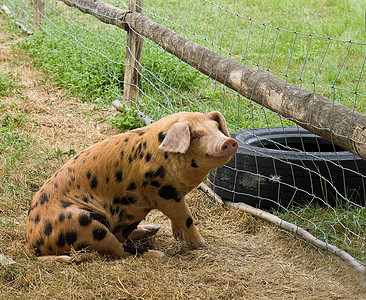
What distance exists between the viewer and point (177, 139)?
368cm

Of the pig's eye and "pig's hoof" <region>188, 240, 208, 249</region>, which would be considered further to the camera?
"pig's hoof" <region>188, 240, 208, 249</region>

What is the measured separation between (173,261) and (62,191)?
946 mm

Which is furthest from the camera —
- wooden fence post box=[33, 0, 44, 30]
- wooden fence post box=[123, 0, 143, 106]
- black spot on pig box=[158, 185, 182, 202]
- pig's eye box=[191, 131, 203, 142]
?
wooden fence post box=[33, 0, 44, 30]

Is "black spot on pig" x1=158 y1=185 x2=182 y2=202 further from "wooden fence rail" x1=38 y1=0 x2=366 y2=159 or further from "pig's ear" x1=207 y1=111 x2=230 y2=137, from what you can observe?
Answer: "wooden fence rail" x1=38 y1=0 x2=366 y2=159

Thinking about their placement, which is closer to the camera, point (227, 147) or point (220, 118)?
point (227, 147)

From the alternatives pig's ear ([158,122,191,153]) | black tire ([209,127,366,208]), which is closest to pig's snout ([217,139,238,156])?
pig's ear ([158,122,191,153])

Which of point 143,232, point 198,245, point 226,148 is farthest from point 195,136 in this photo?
point 143,232

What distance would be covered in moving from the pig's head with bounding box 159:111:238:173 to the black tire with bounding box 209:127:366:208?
0.98 m

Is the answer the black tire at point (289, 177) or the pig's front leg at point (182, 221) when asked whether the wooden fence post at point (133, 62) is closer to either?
the black tire at point (289, 177)

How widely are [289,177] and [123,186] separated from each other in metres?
1.48

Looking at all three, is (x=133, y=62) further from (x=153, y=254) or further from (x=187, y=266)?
(x=187, y=266)

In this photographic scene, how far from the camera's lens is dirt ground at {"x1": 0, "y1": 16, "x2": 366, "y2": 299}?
11.5ft

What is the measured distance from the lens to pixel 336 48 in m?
9.11

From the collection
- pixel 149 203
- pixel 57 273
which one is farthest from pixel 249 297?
pixel 57 273
